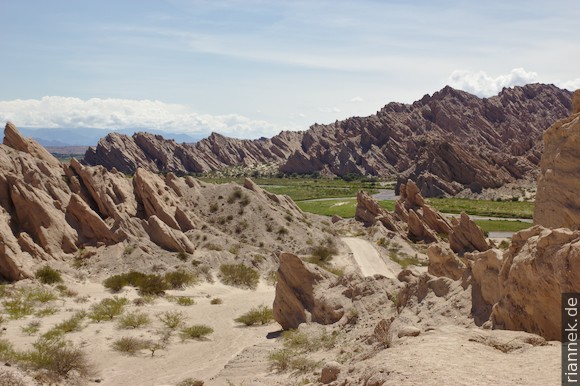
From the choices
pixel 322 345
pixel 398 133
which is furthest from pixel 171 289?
pixel 398 133

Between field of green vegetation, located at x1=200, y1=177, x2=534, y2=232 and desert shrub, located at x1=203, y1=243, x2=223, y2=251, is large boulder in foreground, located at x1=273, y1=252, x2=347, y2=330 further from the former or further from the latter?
field of green vegetation, located at x1=200, y1=177, x2=534, y2=232

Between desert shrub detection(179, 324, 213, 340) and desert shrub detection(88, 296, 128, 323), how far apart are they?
14.6 ft

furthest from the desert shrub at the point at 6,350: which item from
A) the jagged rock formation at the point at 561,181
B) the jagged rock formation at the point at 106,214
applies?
the jagged rock formation at the point at 561,181

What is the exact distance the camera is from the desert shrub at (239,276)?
38831 millimetres

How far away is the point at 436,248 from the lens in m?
25.7

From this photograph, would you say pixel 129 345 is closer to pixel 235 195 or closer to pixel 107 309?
pixel 107 309

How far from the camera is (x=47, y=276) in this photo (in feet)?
112

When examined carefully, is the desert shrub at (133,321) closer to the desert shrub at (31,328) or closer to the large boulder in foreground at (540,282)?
the desert shrub at (31,328)

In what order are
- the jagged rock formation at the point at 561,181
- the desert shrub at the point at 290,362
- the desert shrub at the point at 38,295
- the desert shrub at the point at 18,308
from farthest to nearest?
the desert shrub at the point at 38,295 < the desert shrub at the point at 18,308 < the jagged rock formation at the point at 561,181 < the desert shrub at the point at 290,362

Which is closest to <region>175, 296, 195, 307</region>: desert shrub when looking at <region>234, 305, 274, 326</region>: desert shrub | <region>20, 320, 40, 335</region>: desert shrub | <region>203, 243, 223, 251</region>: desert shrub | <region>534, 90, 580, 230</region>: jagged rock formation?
<region>234, 305, 274, 326</region>: desert shrub

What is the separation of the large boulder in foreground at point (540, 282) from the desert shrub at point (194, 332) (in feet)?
52.1

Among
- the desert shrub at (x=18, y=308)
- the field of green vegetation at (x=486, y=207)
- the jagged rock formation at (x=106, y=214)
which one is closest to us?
the desert shrub at (x=18, y=308)

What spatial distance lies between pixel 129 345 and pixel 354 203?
3004 inches

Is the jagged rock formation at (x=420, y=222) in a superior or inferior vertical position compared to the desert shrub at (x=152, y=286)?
superior
